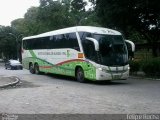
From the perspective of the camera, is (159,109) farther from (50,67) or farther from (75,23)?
(75,23)

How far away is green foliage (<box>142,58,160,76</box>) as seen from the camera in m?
26.8

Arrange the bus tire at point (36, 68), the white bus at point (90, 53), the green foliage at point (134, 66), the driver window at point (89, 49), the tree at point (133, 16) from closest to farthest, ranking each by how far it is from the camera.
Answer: the white bus at point (90, 53) < the driver window at point (89, 49) < the tree at point (133, 16) < the green foliage at point (134, 66) < the bus tire at point (36, 68)

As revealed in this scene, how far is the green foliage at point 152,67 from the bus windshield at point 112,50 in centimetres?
416

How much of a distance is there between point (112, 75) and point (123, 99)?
7.87 m

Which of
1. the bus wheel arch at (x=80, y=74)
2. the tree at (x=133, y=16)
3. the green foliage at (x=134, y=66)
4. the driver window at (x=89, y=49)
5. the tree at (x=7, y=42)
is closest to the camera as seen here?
the driver window at (x=89, y=49)

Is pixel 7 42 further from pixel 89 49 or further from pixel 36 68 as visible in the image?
pixel 89 49

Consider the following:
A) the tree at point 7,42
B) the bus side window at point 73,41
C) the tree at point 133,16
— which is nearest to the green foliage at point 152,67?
the tree at point 133,16

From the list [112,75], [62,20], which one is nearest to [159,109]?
[112,75]

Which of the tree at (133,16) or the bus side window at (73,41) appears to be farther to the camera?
the tree at (133,16)

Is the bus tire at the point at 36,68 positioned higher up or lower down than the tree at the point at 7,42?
lower down

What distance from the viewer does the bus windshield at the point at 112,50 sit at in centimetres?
2256

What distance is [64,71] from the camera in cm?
2653

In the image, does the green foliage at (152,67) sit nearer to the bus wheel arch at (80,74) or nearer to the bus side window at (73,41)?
the bus wheel arch at (80,74)

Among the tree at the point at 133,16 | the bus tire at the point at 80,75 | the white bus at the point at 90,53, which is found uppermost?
the tree at the point at 133,16
